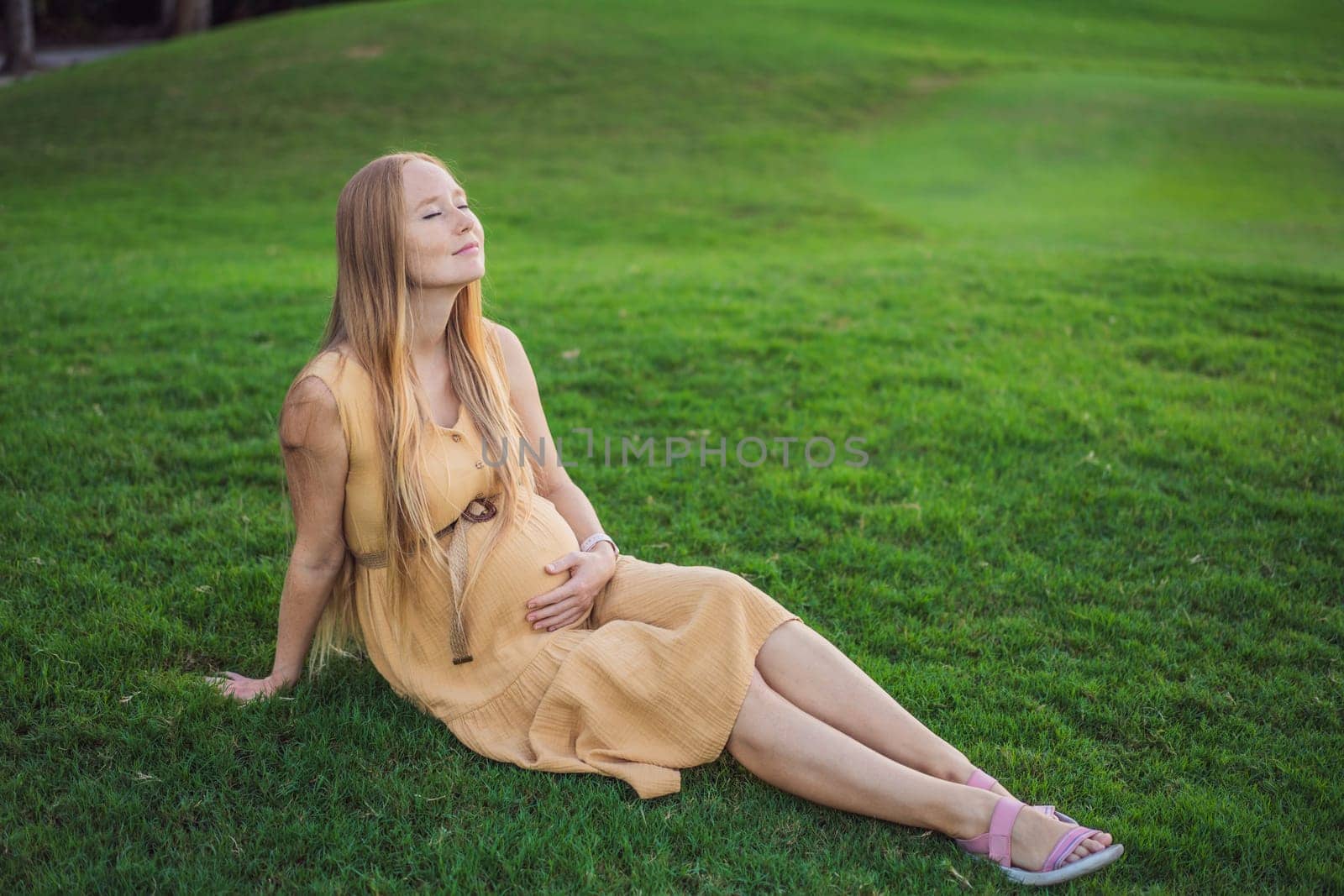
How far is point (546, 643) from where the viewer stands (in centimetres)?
319

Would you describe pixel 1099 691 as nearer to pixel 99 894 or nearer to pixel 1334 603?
pixel 1334 603

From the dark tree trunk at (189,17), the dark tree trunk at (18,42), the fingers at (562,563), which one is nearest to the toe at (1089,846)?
the fingers at (562,563)

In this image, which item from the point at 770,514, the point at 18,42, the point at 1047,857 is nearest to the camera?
the point at 1047,857

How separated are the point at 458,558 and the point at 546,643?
1.34 ft

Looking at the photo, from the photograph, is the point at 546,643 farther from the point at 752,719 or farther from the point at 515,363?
the point at 515,363

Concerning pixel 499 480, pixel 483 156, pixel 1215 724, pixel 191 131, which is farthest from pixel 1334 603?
pixel 191 131

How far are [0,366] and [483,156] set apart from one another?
12507 mm

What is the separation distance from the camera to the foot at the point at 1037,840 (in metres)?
2.75

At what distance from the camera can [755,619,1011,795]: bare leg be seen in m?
2.97

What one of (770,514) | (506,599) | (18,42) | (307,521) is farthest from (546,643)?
(18,42)

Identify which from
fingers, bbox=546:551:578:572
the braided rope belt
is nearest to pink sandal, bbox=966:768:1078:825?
fingers, bbox=546:551:578:572

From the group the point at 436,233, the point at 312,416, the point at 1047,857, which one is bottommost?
the point at 1047,857

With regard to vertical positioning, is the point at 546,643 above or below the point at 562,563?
below

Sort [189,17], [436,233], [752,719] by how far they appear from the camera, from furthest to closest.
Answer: [189,17] < [436,233] < [752,719]
